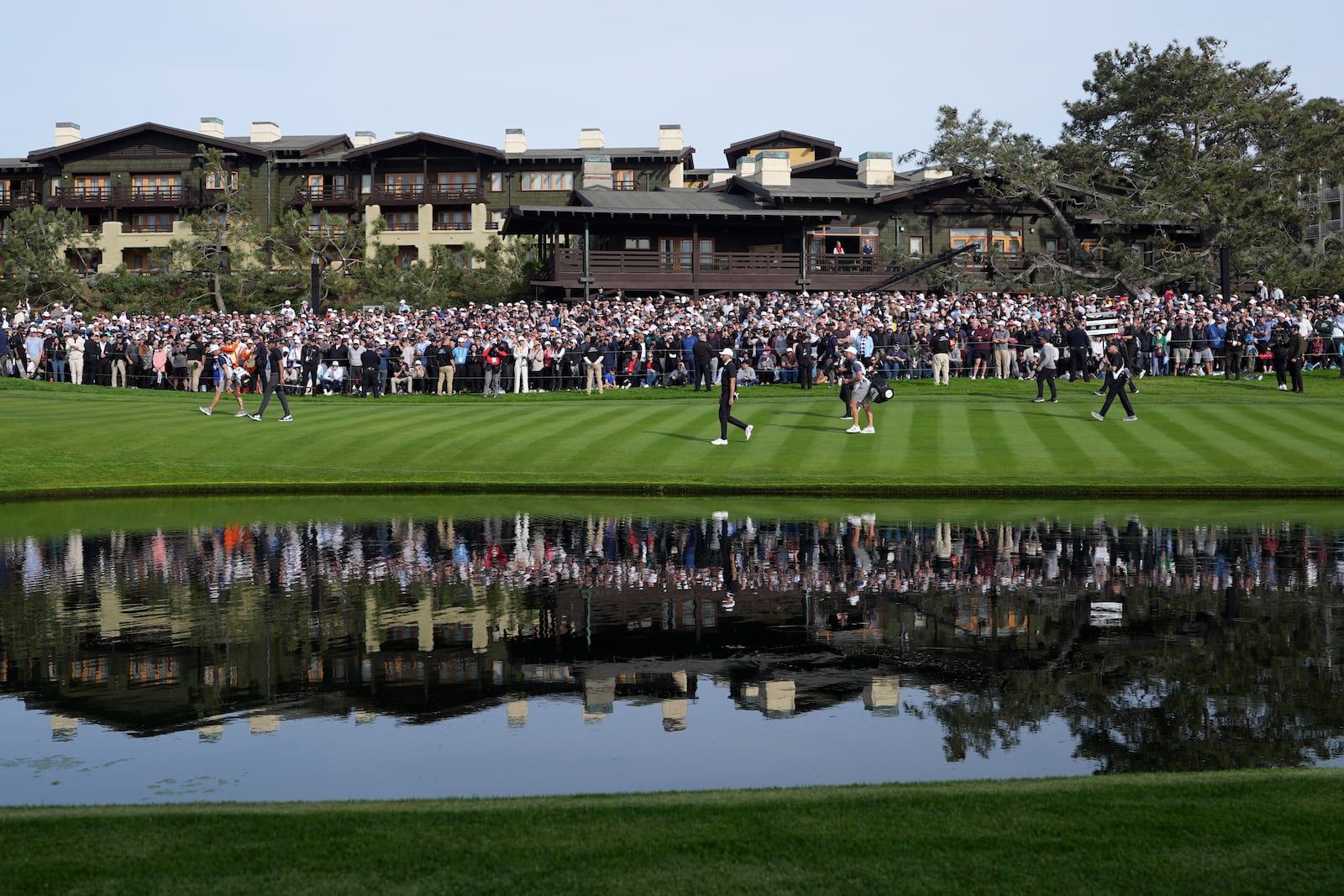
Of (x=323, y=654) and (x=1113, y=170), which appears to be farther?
(x=1113, y=170)

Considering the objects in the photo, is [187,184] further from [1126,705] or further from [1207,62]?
[1126,705]

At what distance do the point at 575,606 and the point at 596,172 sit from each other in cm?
6128

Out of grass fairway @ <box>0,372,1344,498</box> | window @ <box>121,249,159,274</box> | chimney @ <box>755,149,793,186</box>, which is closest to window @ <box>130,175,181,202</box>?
window @ <box>121,249,159,274</box>

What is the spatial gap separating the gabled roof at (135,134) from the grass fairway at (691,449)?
4681 cm

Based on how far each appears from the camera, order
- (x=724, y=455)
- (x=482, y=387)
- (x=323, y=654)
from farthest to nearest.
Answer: (x=482, y=387), (x=724, y=455), (x=323, y=654)

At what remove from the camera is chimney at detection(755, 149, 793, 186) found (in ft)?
221

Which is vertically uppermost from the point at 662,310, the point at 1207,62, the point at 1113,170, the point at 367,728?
the point at 1207,62

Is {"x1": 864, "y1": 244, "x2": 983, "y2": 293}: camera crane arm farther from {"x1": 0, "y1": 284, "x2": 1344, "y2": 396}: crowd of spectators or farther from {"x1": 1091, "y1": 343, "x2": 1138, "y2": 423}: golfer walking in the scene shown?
{"x1": 1091, "y1": 343, "x2": 1138, "y2": 423}: golfer walking

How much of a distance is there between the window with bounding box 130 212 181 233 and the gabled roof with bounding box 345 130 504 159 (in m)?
13.0

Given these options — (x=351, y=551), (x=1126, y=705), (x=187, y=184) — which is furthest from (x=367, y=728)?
(x=187, y=184)

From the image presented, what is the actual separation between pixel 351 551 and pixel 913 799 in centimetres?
1110

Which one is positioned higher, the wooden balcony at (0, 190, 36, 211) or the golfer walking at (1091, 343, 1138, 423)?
the wooden balcony at (0, 190, 36, 211)

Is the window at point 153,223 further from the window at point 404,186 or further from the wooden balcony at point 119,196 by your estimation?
the window at point 404,186

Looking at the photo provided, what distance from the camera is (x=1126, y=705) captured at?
9.32m
